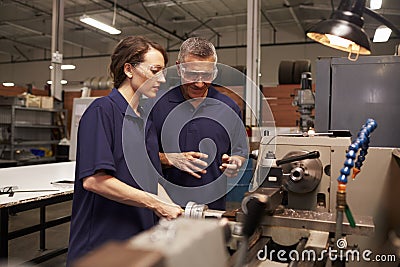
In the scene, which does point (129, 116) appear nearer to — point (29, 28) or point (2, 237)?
point (2, 237)

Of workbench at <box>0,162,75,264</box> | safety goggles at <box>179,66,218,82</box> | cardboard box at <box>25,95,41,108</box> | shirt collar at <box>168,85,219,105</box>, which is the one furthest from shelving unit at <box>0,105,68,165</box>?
safety goggles at <box>179,66,218,82</box>

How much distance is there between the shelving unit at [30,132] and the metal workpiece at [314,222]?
15.6ft

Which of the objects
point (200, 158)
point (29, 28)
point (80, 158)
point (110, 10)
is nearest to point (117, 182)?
point (80, 158)

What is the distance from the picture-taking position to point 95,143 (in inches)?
41.2

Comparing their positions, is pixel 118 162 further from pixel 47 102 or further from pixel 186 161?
pixel 47 102

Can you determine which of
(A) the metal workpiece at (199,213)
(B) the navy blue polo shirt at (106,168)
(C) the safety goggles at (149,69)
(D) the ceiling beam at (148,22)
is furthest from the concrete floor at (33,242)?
(D) the ceiling beam at (148,22)

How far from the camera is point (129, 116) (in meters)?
1.17

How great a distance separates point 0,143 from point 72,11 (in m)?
2.96

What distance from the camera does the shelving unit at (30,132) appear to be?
5309mm

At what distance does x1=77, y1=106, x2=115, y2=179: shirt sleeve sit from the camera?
1.03 meters

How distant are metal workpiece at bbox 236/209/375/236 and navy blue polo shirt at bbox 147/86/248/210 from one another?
63 cm

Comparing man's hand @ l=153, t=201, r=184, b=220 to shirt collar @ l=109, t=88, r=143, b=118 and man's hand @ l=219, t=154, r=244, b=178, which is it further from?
man's hand @ l=219, t=154, r=244, b=178

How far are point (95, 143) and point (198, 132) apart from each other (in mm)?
656

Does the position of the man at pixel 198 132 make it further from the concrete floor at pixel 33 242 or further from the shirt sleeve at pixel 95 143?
the concrete floor at pixel 33 242
